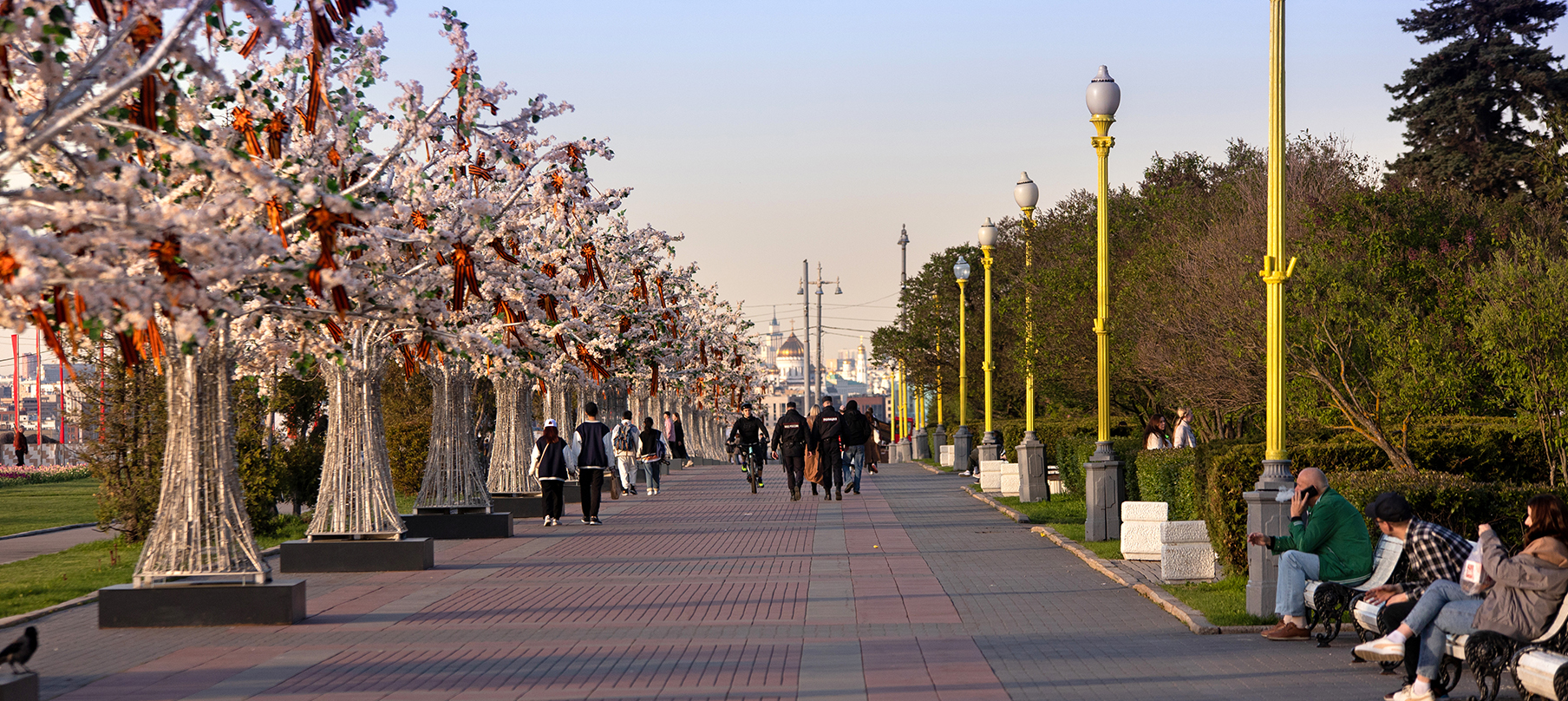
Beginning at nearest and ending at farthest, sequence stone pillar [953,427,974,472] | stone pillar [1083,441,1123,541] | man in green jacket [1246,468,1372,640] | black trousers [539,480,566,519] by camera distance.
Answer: man in green jacket [1246,468,1372,640]
stone pillar [1083,441,1123,541]
black trousers [539,480,566,519]
stone pillar [953,427,974,472]

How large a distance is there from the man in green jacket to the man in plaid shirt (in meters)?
0.61

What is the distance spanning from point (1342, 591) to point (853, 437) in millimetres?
16134

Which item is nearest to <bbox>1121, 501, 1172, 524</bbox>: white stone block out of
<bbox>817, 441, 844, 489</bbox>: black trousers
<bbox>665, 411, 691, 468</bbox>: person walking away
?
<bbox>817, 441, 844, 489</bbox>: black trousers

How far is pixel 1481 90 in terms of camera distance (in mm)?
37938

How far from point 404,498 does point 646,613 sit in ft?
53.3

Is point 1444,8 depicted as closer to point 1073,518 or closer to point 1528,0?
point 1528,0

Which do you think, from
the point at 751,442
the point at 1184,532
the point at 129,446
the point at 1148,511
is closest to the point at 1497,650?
the point at 1184,532

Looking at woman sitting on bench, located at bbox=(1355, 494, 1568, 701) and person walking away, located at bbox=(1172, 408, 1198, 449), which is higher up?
person walking away, located at bbox=(1172, 408, 1198, 449)

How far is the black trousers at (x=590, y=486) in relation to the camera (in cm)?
2075

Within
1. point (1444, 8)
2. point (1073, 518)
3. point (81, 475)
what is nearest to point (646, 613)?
point (1073, 518)

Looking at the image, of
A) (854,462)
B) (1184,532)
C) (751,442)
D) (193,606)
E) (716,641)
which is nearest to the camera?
(716,641)

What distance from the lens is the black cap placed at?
885cm

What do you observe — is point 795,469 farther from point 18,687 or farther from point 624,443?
point 18,687

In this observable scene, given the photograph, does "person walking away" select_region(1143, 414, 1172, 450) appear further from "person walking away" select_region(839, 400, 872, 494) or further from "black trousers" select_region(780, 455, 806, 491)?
"black trousers" select_region(780, 455, 806, 491)
